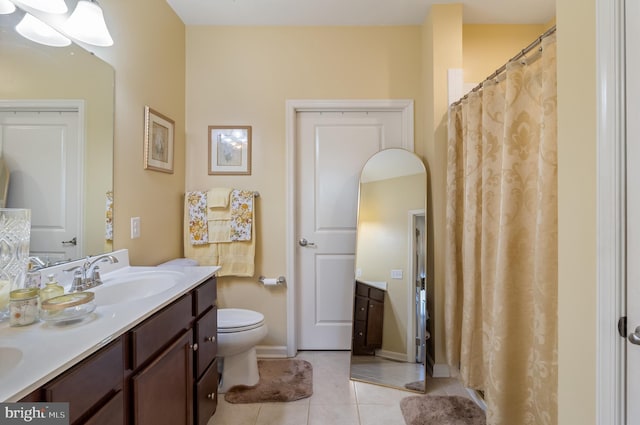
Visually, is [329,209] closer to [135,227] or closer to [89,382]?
[135,227]

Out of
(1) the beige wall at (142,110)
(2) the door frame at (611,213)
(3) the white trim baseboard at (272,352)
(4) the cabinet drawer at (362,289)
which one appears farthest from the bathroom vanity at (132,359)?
(2) the door frame at (611,213)

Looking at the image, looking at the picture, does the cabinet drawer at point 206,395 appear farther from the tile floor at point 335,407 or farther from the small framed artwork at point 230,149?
the small framed artwork at point 230,149

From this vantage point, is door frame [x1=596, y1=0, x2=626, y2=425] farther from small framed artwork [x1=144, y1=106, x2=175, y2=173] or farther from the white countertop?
small framed artwork [x1=144, y1=106, x2=175, y2=173]

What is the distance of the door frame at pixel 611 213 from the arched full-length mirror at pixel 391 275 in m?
1.25

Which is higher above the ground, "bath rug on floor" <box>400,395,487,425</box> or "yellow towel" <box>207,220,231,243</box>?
"yellow towel" <box>207,220,231,243</box>

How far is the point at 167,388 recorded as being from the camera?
3.65ft

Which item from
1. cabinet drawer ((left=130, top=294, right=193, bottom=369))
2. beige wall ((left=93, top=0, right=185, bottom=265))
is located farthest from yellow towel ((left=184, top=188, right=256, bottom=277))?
cabinet drawer ((left=130, top=294, right=193, bottom=369))

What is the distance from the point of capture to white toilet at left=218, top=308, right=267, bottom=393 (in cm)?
174

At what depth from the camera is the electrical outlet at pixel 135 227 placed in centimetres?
166

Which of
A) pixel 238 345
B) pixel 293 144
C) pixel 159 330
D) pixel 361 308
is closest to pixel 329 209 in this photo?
pixel 293 144

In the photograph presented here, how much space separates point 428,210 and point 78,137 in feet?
6.88

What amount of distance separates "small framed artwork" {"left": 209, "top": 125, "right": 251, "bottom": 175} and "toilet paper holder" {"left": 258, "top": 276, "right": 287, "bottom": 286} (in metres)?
0.86

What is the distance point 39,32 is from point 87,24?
0.22 metres

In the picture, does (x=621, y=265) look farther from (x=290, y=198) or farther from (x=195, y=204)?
(x=195, y=204)
